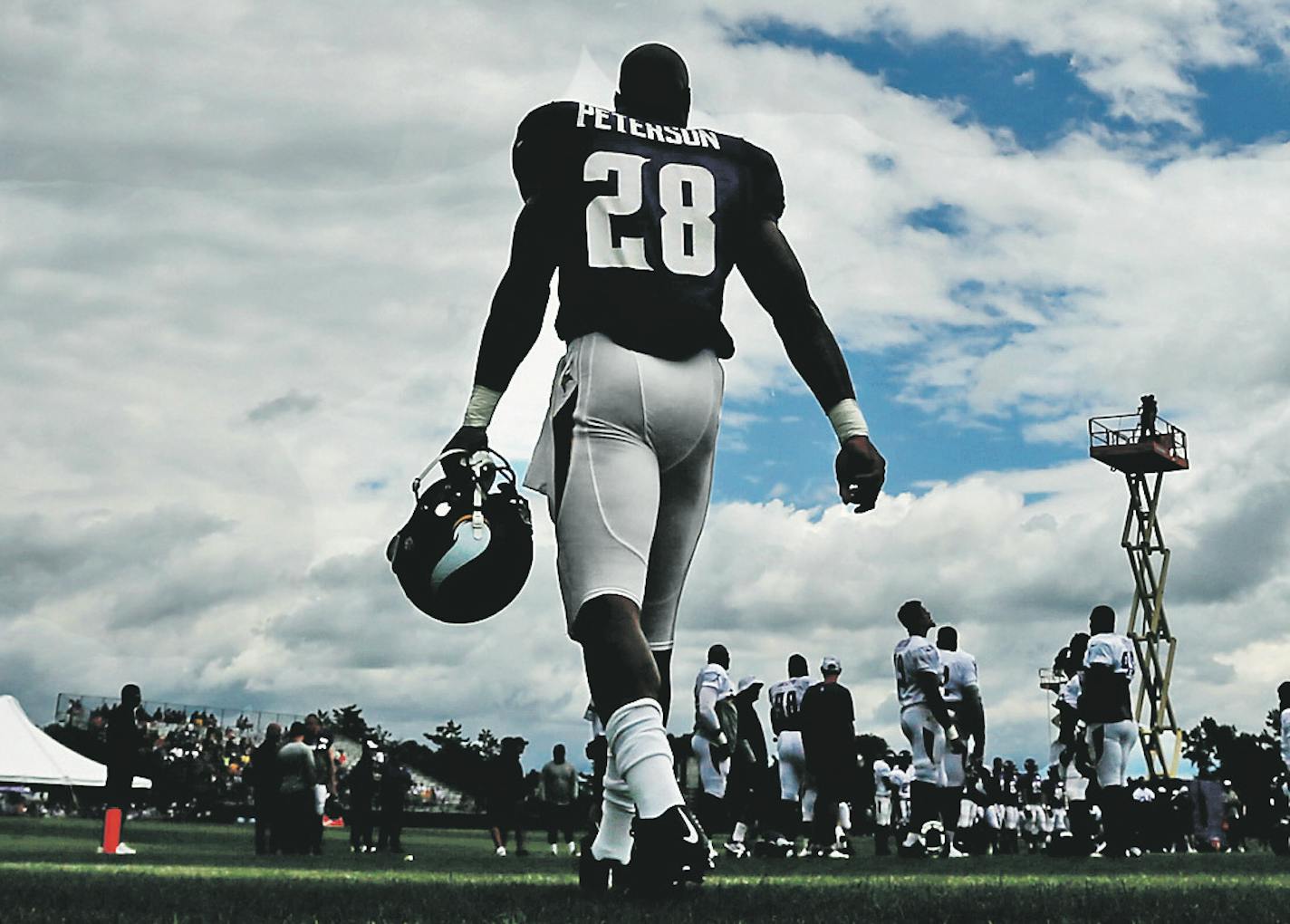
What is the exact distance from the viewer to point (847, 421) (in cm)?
468

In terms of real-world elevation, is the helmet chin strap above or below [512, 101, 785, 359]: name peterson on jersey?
below

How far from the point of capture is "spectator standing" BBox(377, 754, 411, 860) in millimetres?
21609

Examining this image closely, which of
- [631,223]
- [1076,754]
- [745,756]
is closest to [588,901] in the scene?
[631,223]

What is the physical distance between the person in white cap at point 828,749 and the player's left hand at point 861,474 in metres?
10.1

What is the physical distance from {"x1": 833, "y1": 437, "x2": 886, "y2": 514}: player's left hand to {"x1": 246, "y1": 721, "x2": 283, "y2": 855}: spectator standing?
15010 millimetres

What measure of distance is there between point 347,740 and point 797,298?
7530cm

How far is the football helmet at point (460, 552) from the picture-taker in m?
4.24

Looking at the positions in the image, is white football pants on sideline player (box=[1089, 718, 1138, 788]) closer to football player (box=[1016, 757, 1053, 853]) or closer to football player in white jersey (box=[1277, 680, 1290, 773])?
football player in white jersey (box=[1277, 680, 1290, 773])

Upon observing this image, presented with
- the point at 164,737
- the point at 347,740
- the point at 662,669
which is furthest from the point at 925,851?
the point at 347,740

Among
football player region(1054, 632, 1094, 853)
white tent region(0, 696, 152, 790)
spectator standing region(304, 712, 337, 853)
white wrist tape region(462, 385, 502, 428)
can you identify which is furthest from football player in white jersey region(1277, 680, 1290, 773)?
white tent region(0, 696, 152, 790)

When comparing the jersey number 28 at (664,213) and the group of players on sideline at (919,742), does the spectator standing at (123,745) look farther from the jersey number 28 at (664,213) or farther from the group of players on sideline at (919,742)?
the jersey number 28 at (664,213)

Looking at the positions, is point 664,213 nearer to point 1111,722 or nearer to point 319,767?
point 1111,722

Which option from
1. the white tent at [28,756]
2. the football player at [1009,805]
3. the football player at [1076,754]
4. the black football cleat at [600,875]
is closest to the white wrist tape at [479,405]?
Result: the black football cleat at [600,875]

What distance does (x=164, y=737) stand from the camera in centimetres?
4831
